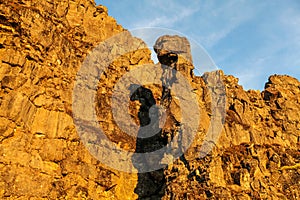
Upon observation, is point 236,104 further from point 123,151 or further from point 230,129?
point 123,151

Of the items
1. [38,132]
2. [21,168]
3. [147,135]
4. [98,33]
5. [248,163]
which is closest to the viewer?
[21,168]

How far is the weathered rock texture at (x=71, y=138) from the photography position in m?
47.7

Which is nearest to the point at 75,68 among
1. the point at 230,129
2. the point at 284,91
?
the point at 230,129

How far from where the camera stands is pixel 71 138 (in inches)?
2148

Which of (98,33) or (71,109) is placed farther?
(98,33)

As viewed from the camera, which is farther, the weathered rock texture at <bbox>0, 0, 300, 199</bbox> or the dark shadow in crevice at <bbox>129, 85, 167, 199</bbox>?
the dark shadow in crevice at <bbox>129, 85, 167, 199</bbox>

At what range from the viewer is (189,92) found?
65.8 meters

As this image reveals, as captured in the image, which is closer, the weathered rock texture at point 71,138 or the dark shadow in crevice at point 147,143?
the weathered rock texture at point 71,138

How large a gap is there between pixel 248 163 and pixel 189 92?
1655 centimetres

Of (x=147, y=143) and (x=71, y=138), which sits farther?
(x=147, y=143)

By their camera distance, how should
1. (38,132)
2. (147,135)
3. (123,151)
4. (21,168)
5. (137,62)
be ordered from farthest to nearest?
(137,62), (147,135), (123,151), (38,132), (21,168)

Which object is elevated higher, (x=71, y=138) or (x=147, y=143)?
(x=147, y=143)

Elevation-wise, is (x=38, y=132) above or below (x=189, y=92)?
below

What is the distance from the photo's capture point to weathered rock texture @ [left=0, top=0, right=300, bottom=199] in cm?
4769
